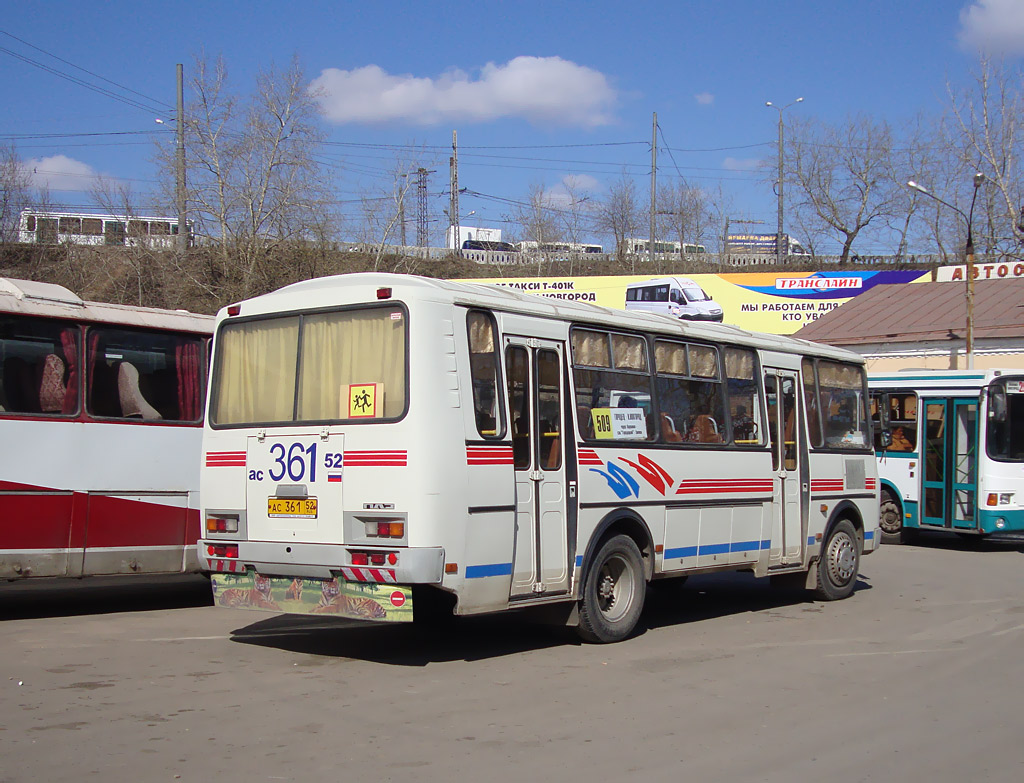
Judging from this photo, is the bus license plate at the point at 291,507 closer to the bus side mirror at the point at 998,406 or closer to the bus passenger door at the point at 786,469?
the bus passenger door at the point at 786,469

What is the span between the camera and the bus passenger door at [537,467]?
27.6 feet

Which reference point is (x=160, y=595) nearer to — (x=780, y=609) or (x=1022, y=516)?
(x=780, y=609)

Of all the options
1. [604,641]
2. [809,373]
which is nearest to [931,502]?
[809,373]

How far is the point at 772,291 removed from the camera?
40938 mm

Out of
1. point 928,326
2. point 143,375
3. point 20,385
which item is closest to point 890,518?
point 928,326

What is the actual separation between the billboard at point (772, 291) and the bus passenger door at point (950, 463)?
20781 millimetres

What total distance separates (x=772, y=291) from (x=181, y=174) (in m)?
22.7

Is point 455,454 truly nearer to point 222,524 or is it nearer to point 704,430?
point 222,524

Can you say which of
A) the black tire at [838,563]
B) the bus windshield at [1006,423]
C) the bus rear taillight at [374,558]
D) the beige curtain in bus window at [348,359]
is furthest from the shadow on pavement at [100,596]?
the bus windshield at [1006,423]

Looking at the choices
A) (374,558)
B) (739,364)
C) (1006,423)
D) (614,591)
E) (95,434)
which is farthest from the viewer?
(1006,423)

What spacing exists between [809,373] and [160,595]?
870cm

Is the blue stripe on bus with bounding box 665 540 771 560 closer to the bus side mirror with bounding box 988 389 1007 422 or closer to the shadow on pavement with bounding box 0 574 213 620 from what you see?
the shadow on pavement with bounding box 0 574 213 620

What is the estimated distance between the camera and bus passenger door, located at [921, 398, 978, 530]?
18.9m

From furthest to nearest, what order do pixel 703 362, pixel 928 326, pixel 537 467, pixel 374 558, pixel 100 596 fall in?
Result: 1. pixel 928 326
2. pixel 100 596
3. pixel 703 362
4. pixel 537 467
5. pixel 374 558
